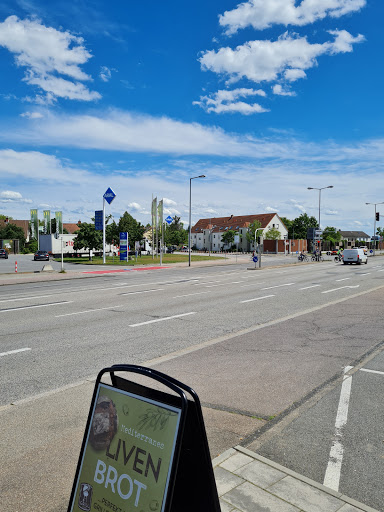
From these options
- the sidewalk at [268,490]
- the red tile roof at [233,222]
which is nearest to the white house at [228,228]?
the red tile roof at [233,222]

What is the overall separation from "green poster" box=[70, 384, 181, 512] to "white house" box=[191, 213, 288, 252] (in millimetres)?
92680

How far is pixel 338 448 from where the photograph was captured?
3.78 m

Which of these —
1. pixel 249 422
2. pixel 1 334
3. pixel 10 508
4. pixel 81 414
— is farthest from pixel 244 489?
pixel 1 334

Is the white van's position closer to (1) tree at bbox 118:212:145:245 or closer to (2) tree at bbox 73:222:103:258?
(2) tree at bbox 73:222:103:258

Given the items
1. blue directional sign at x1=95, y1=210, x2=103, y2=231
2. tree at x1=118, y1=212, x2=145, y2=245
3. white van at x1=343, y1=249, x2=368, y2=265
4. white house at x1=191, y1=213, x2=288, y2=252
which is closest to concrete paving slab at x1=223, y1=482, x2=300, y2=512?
white van at x1=343, y1=249, x2=368, y2=265

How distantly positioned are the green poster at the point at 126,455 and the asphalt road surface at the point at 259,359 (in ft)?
6.15

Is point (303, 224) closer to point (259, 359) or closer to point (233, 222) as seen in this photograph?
point (233, 222)

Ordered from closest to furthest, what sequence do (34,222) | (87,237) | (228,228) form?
(87,237) → (34,222) → (228,228)

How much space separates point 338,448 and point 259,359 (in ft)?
10.1

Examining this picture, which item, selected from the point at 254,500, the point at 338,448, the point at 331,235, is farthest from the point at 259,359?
the point at 331,235

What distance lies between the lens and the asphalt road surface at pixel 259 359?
3.82 meters

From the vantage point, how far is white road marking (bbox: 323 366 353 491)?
3.24 m

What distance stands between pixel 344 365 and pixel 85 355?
459 centimetres

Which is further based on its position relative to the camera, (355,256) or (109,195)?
(109,195)
